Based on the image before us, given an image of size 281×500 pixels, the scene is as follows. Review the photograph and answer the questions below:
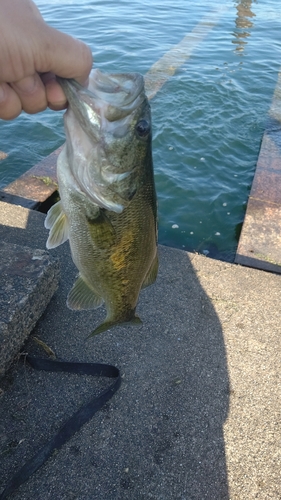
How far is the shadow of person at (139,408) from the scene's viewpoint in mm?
2615

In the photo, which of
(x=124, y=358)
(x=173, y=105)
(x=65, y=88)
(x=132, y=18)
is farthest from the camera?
(x=132, y=18)

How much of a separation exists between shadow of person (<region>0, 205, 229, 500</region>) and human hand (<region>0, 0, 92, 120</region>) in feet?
7.40

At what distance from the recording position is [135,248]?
2.01 m

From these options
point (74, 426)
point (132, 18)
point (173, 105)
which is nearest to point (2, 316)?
point (74, 426)

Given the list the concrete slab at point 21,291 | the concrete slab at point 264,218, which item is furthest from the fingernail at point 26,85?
the concrete slab at point 264,218

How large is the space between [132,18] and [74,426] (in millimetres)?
18170

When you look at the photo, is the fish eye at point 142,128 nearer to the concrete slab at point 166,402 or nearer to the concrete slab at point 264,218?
the concrete slab at point 166,402

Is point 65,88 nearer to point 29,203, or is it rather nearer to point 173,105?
point 29,203

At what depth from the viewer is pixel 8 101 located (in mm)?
1689

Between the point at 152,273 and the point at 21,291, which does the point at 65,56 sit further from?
the point at 21,291

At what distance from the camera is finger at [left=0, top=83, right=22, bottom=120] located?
1665mm

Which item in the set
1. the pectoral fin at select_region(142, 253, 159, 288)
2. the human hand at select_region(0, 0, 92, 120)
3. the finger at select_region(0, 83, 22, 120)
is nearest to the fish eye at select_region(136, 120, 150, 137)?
the human hand at select_region(0, 0, 92, 120)

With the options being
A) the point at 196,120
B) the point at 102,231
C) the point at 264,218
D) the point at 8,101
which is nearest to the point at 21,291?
the point at 102,231

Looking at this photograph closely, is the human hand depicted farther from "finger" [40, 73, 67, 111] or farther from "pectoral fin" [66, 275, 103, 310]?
"pectoral fin" [66, 275, 103, 310]
